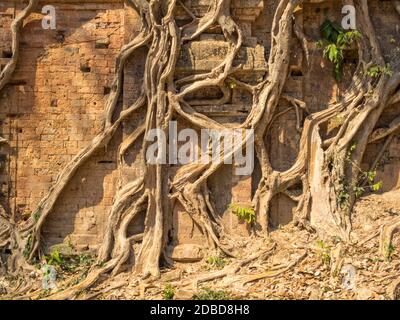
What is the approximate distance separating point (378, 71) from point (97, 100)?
3997 millimetres

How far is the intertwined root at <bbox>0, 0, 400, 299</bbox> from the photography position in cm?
945

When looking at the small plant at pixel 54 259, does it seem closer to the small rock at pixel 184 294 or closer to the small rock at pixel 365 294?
the small rock at pixel 184 294

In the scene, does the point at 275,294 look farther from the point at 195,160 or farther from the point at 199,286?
the point at 195,160

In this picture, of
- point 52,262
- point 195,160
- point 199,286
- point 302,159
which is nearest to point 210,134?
point 195,160

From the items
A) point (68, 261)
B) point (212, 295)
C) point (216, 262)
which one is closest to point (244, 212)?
point (216, 262)

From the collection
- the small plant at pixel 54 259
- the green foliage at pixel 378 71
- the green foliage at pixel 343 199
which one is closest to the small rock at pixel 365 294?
the green foliage at pixel 343 199

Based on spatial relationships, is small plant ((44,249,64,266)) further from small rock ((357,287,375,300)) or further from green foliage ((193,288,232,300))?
small rock ((357,287,375,300))

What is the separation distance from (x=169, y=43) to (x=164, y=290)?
3360 mm

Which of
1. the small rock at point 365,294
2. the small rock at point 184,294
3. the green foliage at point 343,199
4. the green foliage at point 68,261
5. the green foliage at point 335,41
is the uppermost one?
the green foliage at point 335,41

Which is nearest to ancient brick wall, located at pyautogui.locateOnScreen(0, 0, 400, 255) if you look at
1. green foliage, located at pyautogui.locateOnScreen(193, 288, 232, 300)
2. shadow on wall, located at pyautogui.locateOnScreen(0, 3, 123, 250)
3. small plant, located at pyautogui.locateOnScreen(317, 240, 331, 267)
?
shadow on wall, located at pyautogui.locateOnScreen(0, 3, 123, 250)

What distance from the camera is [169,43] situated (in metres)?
9.62

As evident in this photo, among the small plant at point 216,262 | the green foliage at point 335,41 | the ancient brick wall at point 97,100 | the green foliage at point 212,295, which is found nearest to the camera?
the green foliage at point 212,295

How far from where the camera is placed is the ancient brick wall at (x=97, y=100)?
382 inches

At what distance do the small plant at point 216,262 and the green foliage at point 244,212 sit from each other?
65cm
